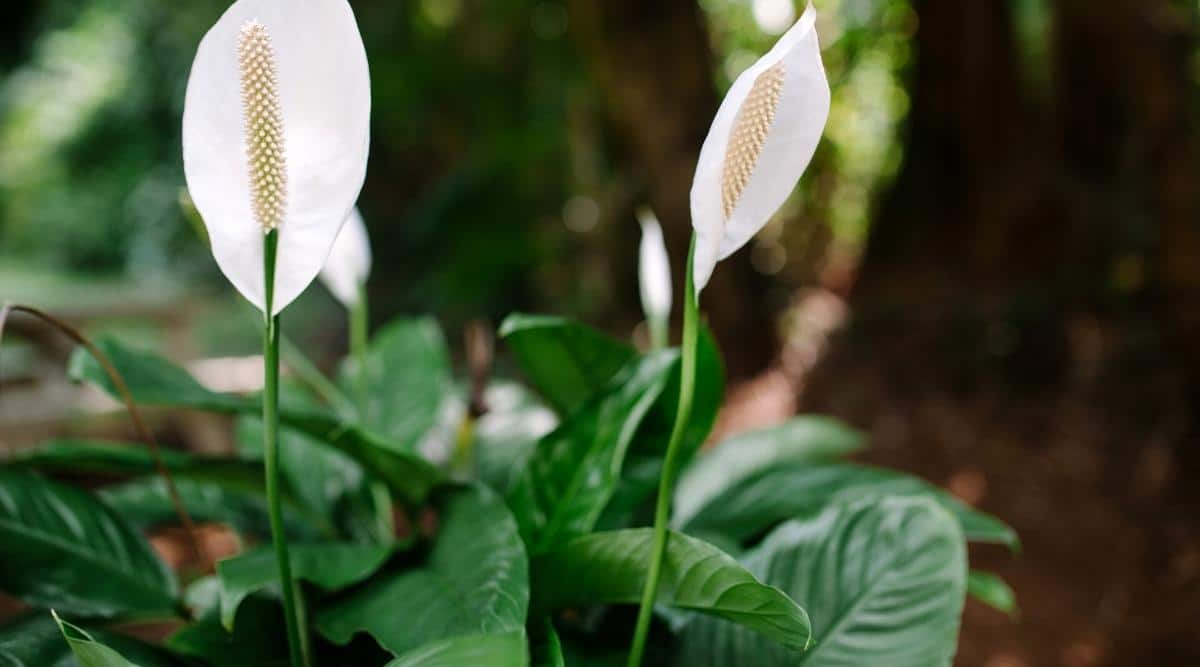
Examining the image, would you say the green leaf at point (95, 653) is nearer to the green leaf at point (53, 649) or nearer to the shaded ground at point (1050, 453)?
the green leaf at point (53, 649)

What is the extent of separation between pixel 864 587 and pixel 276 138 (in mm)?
505

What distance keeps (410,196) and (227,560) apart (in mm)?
3300

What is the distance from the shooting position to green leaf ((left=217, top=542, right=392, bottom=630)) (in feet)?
1.92

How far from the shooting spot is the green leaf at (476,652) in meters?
0.47

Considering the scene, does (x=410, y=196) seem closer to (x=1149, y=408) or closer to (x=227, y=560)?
(x=1149, y=408)

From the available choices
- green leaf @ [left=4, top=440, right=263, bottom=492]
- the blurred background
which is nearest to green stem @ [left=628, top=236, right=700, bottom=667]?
green leaf @ [left=4, top=440, right=263, bottom=492]

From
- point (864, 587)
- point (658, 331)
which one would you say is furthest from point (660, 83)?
point (864, 587)

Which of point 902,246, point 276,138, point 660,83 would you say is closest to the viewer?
point 276,138

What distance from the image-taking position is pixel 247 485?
2.58ft

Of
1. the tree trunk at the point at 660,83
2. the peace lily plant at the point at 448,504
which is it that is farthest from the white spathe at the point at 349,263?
the tree trunk at the point at 660,83

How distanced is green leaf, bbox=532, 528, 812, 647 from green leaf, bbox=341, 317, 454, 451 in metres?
0.32

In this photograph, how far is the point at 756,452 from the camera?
3.45 feet

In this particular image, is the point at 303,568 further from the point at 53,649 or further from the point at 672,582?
the point at 672,582

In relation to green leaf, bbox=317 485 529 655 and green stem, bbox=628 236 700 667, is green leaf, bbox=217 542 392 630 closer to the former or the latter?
green leaf, bbox=317 485 529 655
